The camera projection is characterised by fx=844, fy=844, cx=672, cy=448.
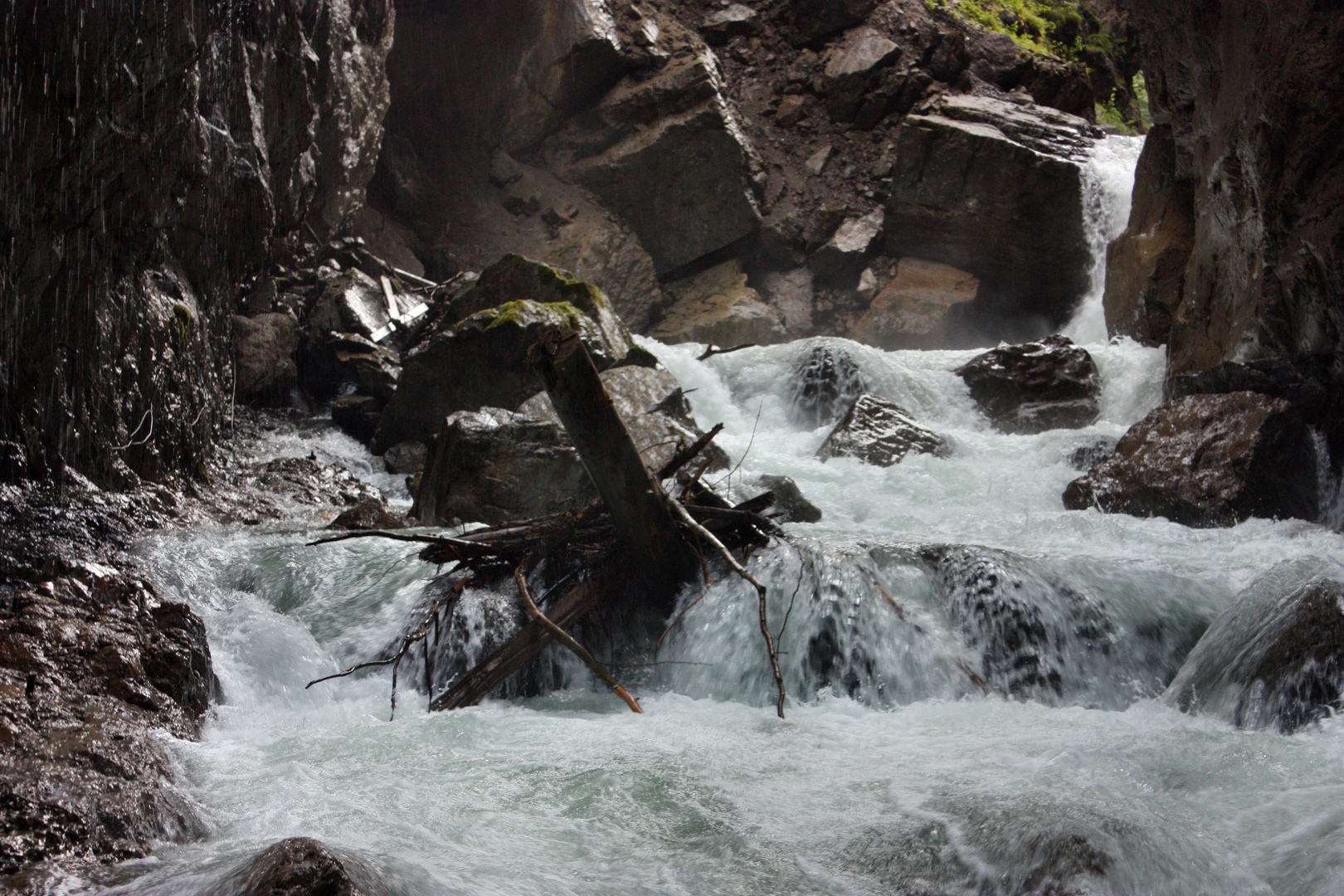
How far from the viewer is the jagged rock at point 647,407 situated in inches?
302

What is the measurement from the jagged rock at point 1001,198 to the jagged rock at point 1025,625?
1156 centimetres

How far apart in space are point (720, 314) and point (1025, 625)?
41.7ft

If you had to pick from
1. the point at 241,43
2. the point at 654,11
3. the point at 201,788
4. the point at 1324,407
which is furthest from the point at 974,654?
the point at 654,11

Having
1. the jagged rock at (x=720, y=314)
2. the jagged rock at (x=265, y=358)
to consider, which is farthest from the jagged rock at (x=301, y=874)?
the jagged rock at (x=720, y=314)

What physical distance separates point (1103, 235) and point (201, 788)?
14.8 metres

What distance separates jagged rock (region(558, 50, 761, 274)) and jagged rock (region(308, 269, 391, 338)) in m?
6.52

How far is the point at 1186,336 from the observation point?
8.26 m

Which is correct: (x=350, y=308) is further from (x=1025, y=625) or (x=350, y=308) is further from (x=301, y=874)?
(x=301, y=874)

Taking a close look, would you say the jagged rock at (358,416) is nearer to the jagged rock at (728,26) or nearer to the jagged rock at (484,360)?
the jagged rock at (484,360)

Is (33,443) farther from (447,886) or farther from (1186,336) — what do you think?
(1186,336)

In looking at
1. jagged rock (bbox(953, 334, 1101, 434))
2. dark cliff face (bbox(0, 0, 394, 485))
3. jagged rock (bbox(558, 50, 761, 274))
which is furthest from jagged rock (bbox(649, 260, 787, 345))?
dark cliff face (bbox(0, 0, 394, 485))

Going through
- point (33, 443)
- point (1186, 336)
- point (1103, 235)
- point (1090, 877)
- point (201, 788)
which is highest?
point (1103, 235)

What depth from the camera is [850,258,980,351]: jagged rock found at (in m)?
15.5

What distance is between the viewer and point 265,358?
433 inches
